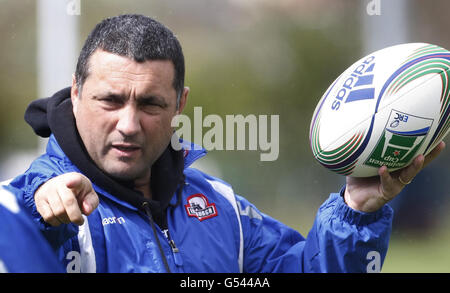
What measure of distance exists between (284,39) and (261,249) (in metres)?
6.72

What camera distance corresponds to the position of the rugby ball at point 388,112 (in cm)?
190

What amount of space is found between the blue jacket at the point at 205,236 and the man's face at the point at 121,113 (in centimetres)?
11

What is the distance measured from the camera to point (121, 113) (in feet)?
6.33

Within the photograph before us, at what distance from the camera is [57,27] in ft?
18.3

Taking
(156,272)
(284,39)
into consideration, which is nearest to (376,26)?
(284,39)

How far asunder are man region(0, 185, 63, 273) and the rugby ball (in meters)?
1.06

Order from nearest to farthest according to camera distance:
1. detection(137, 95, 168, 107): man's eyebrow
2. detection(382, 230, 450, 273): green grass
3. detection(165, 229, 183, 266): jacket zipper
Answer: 1. detection(165, 229, 183, 266): jacket zipper
2. detection(137, 95, 168, 107): man's eyebrow
3. detection(382, 230, 450, 273): green grass

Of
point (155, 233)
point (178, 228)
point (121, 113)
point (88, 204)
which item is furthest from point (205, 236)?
point (88, 204)

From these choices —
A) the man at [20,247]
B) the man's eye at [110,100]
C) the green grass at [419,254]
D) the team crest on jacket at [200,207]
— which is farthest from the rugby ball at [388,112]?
the green grass at [419,254]

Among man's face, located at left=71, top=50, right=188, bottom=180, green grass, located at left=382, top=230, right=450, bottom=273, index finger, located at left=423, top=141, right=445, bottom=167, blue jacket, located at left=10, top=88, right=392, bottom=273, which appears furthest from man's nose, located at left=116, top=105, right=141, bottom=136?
green grass, located at left=382, top=230, right=450, bottom=273

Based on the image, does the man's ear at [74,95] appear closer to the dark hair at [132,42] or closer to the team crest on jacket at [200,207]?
the dark hair at [132,42]

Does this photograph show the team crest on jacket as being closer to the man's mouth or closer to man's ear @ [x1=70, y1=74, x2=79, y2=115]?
the man's mouth

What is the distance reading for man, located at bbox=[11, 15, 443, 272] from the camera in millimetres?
1817
